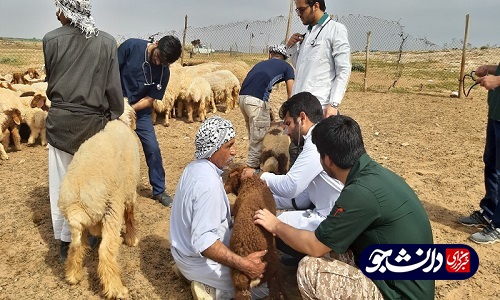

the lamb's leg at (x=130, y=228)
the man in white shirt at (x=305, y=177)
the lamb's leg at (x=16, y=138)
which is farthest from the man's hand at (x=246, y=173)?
the lamb's leg at (x=16, y=138)

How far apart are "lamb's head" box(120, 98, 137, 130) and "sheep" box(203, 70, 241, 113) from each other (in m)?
6.72

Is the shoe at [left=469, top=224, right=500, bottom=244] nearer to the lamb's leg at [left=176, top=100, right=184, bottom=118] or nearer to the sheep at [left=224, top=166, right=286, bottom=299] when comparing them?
the sheep at [left=224, top=166, right=286, bottom=299]

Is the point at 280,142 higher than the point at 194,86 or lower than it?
lower

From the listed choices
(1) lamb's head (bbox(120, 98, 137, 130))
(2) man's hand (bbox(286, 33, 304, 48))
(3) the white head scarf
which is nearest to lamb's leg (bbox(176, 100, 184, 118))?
(1) lamb's head (bbox(120, 98, 137, 130))

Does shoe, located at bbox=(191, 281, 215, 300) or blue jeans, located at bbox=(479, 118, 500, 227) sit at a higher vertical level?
blue jeans, located at bbox=(479, 118, 500, 227)

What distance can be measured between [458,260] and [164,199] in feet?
11.7

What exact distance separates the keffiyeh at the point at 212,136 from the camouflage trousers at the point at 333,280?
1.06 m

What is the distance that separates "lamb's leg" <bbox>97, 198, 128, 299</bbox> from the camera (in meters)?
3.36

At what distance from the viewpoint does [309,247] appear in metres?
2.62

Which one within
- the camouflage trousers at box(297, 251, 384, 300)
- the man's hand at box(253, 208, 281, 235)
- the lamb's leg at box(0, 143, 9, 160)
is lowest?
the lamb's leg at box(0, 143, 9, 160)

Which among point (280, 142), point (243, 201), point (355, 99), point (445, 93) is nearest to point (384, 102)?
point (355, 99)

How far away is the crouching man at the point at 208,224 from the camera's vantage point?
9.43ft

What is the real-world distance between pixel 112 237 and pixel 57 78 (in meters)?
1.52

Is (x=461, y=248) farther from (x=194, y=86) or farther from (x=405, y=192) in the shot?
(x=194, y=86)
